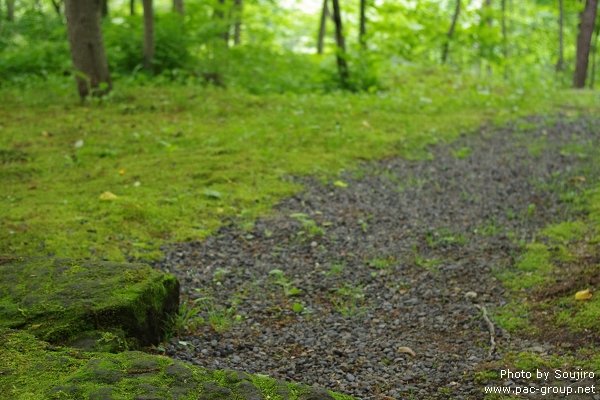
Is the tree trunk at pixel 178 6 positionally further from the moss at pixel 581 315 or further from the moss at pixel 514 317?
the moss at pixel 581 315

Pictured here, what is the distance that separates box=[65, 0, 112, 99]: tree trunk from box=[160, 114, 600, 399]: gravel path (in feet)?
15.8

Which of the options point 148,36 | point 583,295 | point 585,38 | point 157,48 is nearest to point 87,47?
point 148,36

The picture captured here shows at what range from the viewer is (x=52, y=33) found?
50.3ft

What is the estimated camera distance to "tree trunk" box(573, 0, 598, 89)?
14008 mm

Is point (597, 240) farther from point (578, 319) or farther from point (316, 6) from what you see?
point (316, 6)

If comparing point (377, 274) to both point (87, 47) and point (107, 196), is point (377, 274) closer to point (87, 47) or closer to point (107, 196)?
point (107, 196)

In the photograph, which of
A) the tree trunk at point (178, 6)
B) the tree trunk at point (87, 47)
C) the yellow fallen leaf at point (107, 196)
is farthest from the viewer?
the tree trunk at point (178, 6)

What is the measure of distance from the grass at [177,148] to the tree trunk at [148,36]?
1383mm

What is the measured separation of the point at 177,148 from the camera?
9094 millimetres

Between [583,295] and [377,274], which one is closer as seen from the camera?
[583,295]

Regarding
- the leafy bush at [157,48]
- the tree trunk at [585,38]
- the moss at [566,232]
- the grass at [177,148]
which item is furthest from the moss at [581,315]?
the tree trunk at [585,38]

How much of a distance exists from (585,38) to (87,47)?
10.8 m

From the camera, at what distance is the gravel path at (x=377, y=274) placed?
4.14 m

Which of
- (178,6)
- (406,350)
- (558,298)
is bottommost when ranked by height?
(406,350)
